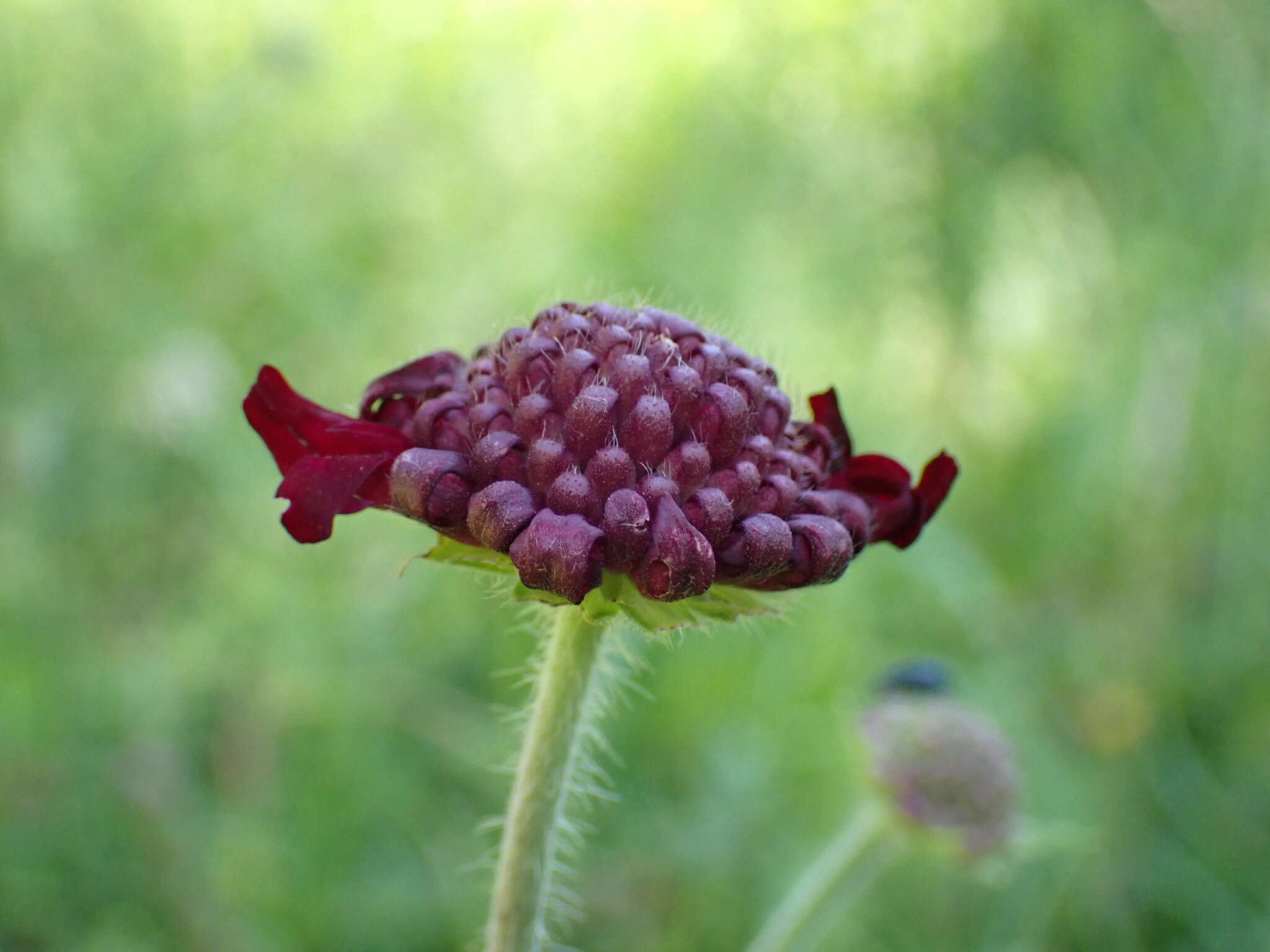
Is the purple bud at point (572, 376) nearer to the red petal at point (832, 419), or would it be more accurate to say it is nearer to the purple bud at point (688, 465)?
the purple bud at point (688, 465)

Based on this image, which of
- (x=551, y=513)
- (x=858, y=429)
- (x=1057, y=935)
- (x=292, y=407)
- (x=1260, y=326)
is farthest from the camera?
(x=1260, y=326)

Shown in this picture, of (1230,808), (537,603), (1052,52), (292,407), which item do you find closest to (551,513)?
(537,603)

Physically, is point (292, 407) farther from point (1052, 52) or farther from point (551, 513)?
point (1052, 52)

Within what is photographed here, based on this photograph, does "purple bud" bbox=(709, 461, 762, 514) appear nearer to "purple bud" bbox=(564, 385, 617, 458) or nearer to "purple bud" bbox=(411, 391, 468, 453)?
"purple bud" bbox=(564, 385, 617, 458)

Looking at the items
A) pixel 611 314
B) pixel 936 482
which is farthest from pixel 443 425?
pixel 936 482

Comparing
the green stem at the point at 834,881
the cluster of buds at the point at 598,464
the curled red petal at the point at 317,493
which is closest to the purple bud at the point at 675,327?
the cluster of buds at the point at 598,464

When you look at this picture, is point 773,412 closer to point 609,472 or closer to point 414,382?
point 609,472
